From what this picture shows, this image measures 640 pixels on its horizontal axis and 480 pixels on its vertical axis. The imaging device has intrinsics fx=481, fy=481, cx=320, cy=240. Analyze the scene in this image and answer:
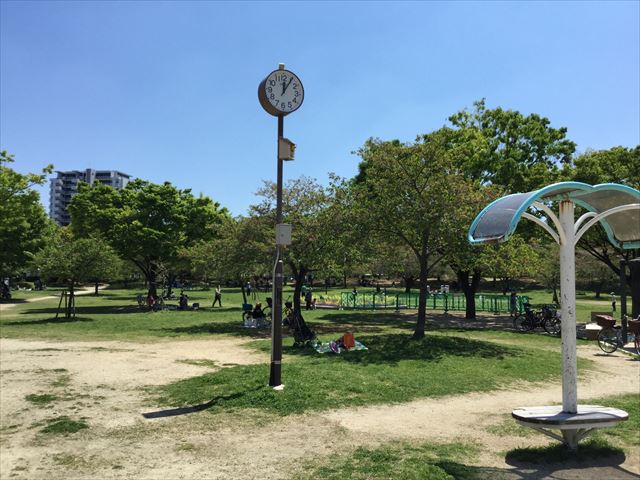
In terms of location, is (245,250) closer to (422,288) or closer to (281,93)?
(422,288)

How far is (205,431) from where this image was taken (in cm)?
743

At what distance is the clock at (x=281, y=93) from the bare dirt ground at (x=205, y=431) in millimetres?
6143

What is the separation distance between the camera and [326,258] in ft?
66.8

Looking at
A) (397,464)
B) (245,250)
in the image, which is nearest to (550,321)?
→ (245,250)

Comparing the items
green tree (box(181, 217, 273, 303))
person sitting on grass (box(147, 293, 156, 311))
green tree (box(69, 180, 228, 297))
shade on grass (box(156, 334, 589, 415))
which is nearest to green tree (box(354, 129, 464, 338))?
shade on grass (box(156, 334, 589, 415))

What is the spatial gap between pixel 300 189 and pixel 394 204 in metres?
7.11

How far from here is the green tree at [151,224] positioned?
3369 centimetres

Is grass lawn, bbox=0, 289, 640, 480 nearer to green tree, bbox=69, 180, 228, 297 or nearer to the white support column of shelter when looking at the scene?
the white support column of shelter

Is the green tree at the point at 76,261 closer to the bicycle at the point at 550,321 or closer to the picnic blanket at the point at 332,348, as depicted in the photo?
the picnic blanket at the point at 332,348

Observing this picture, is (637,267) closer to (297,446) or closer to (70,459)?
(297,446)

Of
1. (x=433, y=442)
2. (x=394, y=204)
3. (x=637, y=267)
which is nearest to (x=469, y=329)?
(x=637, y=267)

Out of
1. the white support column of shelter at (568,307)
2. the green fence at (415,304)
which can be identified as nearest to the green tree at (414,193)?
the white support column of shelter at (568,307)

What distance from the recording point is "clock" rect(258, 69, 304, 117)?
1048cm

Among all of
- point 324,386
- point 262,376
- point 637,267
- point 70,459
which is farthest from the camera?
point 637,267
